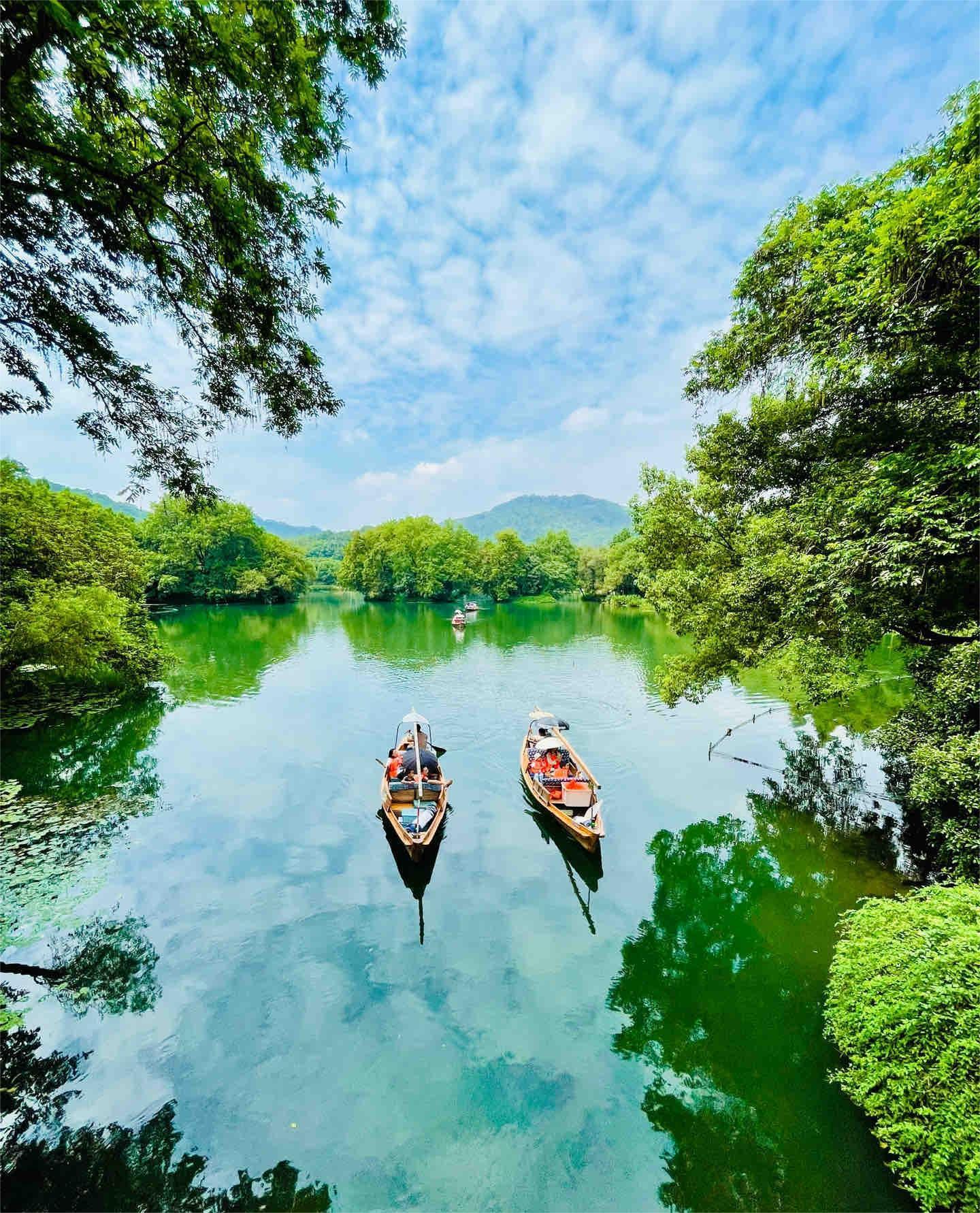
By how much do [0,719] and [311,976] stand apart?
17.7 m

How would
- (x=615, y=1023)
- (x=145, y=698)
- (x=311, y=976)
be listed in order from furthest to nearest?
(x=145, y=698) → (x=311, y=976) → (x=615, y=1023)

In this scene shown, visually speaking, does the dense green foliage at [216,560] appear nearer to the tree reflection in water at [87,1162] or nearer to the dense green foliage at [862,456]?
the tree reflection in water at [87,1162]

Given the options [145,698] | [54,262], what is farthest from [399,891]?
[145,698]

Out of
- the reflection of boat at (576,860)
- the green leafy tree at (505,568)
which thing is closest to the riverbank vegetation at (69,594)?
the reflection of boat at (576,860)

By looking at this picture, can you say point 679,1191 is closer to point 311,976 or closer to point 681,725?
point 311,976

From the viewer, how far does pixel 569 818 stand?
1094cm

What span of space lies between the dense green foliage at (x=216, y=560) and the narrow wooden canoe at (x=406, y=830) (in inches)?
2271

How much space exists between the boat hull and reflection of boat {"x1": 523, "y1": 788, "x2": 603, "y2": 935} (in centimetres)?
19

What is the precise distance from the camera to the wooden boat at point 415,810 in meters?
10.1

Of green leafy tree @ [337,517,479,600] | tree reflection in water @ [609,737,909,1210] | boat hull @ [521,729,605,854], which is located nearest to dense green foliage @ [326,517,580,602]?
green leafy tree @ [337,517,479,600]

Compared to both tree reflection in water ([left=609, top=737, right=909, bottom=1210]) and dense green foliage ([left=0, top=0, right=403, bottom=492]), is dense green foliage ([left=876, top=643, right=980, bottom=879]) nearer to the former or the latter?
tree reflection in water ([left=609, top=737, right=909, bottom=1210])

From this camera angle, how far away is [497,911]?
923 cm

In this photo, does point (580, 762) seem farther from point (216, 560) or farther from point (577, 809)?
point (216, 560)

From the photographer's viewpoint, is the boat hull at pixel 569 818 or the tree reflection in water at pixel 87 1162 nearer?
the tree reflection in water at pixel 87 1162
